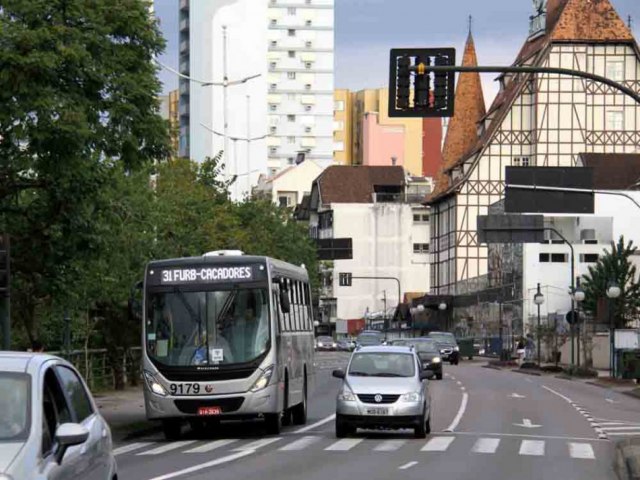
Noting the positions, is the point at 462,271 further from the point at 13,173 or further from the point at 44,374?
the point at 44,374

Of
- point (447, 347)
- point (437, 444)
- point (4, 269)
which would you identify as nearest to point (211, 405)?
point (437, 444)

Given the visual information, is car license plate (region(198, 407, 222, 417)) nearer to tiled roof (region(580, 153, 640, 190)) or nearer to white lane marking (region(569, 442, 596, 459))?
white lane marking (region(569, 442, 596, 459))

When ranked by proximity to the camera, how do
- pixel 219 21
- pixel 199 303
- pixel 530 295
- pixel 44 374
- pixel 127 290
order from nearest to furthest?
1. pixel 44 374
2. pixel 199 303
3. pixel 127 290
4. pixel 530 295
5. pixel 219 21

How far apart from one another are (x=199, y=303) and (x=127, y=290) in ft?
43.8

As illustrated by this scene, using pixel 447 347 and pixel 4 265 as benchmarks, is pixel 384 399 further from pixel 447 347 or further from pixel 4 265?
pixel 447 347

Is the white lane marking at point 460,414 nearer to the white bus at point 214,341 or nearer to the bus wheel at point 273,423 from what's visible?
the bus wheel at point 273,423

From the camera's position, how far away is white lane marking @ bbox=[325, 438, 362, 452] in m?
25.0

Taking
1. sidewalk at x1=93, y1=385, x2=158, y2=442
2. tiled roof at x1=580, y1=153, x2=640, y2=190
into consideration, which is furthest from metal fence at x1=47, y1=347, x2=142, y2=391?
tiled roof at x1=580, y1=153, x2=640, y2=190

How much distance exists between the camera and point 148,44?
26109 millimetres

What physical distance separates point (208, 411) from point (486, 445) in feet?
16.5

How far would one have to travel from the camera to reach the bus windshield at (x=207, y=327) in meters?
27.8

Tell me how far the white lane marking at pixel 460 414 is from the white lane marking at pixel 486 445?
2.71 metres

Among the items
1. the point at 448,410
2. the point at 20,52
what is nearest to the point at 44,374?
the point at 20,52

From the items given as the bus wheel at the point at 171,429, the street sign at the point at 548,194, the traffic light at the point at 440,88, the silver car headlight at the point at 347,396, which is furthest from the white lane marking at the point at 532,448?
the street sign at the point at 548,194
